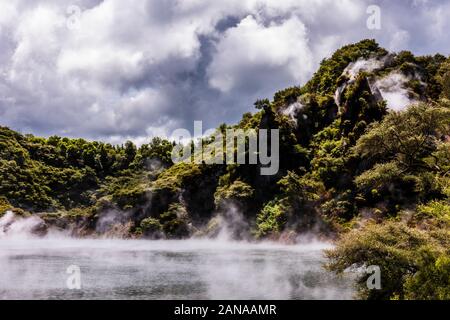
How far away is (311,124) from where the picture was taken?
71.5 metres

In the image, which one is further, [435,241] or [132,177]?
[132,177]

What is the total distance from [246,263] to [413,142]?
1588cm

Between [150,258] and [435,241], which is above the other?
[435,241]

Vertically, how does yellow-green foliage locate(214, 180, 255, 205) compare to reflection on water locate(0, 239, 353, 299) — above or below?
above

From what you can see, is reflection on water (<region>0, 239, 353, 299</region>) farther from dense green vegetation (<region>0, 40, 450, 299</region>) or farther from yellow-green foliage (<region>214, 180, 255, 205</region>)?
yellow-green foliage (<region>214, 180, 255, 205</region>)

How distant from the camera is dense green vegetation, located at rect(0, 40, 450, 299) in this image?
1934 cm

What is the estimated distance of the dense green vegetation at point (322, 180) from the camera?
762 inches
